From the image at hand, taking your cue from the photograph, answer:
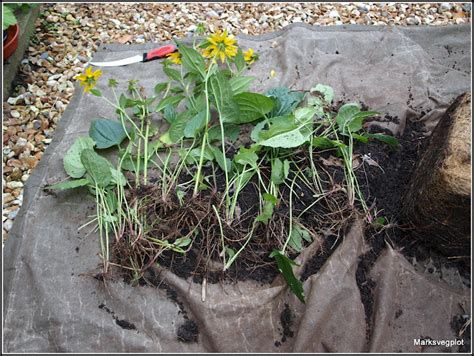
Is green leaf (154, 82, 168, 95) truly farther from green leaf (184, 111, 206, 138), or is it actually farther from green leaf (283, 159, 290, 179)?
green leaf (283, 159, 290, 179)

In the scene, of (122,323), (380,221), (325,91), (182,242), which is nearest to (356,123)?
(325,91)

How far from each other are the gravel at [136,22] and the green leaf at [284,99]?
60 cm

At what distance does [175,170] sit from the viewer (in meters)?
1.42

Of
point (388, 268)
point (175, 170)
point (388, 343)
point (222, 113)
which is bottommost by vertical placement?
point (388, 343)

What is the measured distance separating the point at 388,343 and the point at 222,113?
0.79m

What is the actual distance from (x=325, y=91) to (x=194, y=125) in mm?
476

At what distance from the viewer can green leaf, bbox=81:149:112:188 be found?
1359 millimetres

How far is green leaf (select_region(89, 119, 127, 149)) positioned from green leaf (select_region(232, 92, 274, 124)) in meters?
0.37

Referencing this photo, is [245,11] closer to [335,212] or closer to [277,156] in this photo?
[277,156]

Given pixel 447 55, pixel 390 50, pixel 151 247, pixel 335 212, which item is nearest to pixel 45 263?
pixel 151 247

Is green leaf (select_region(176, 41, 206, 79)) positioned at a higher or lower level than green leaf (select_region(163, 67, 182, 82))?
higher

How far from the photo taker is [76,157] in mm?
1452

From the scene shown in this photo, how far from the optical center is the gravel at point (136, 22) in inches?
73.3

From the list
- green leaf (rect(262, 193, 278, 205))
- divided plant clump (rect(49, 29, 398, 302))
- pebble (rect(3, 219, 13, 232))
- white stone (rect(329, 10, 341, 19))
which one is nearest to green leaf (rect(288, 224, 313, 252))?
Answer: divided plant clump (rect(49, 29, 398, 302))
